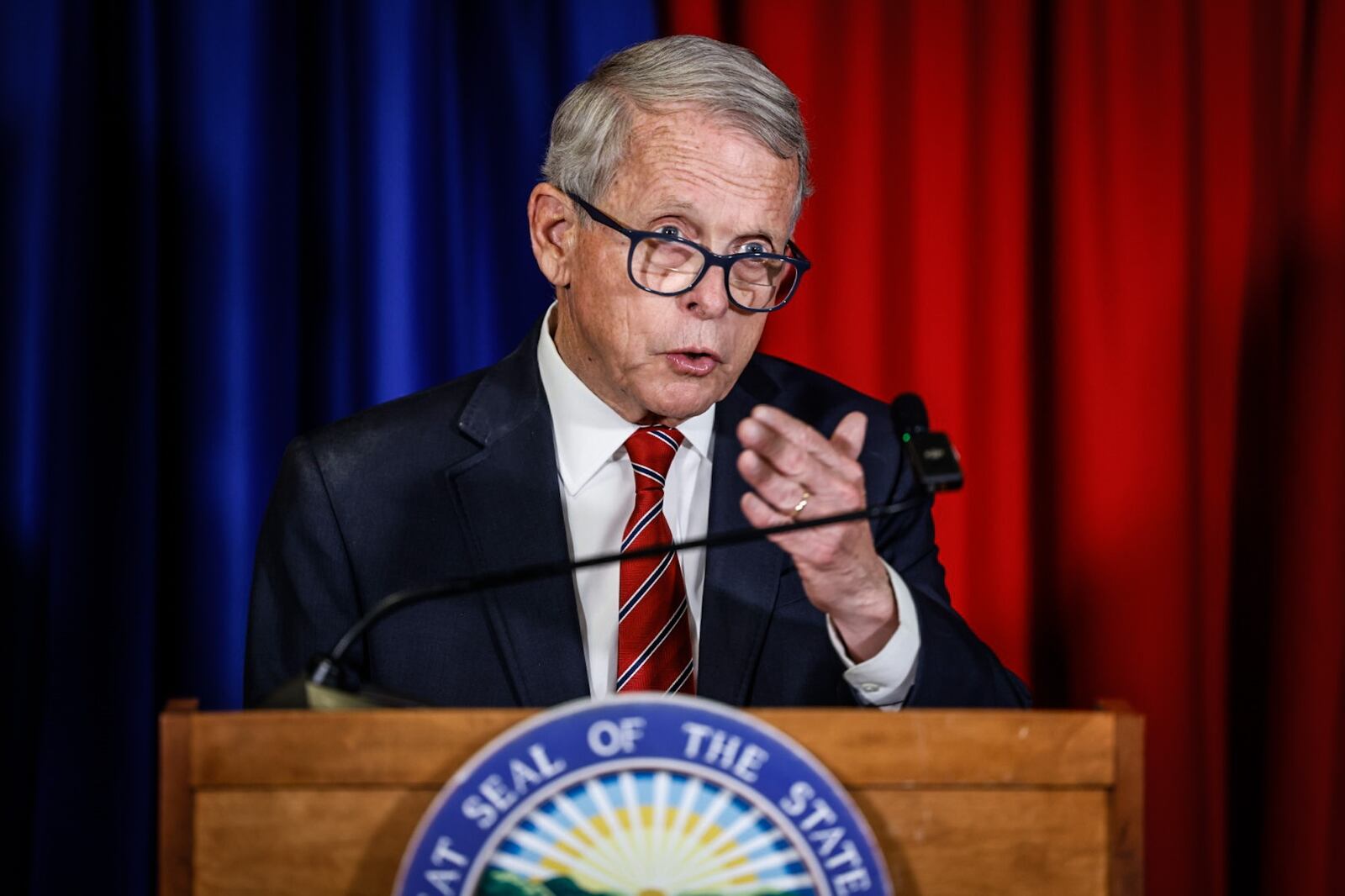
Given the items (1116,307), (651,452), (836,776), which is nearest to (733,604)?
(651,452)

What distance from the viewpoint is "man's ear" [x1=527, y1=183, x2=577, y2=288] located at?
5.59 feet

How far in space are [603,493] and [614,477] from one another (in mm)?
23

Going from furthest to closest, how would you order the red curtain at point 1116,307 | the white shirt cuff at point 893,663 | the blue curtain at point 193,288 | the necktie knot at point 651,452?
1. the red curtain at point 1116,307
2. the blue curtain at point 193,288
3. the necktie knot at point 651,452
4. the white shirt cuff at point 893,663

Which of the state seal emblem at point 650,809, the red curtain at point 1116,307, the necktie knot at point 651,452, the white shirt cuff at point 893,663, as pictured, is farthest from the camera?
the red curtain at point 1116,307

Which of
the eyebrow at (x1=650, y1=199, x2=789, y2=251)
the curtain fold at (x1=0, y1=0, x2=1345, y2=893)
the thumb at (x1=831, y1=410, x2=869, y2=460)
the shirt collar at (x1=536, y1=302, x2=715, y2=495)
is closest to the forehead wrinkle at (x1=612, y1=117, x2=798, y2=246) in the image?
the eyebrow at (x1=650, y1=199, x2=789, y2=251)

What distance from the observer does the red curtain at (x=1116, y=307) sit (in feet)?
7.38

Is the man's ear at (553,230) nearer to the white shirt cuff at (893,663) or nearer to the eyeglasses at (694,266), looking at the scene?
the eyeglasses at (694,266)

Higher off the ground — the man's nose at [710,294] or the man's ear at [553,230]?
the man's ear at [553,230]

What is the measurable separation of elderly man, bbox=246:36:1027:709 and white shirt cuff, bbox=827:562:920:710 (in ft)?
0.66

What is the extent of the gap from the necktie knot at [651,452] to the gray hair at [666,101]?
0.95ft

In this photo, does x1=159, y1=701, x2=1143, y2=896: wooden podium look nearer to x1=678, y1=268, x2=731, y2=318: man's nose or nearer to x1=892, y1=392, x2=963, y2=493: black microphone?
x1=892, y1=392, x2=963, y2=493: black microphone

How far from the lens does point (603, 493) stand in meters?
1.66

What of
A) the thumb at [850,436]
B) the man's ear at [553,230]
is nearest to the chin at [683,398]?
the man's ear at [553,230]

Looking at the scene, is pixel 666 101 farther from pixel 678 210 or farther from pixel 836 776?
pixel 836 776
